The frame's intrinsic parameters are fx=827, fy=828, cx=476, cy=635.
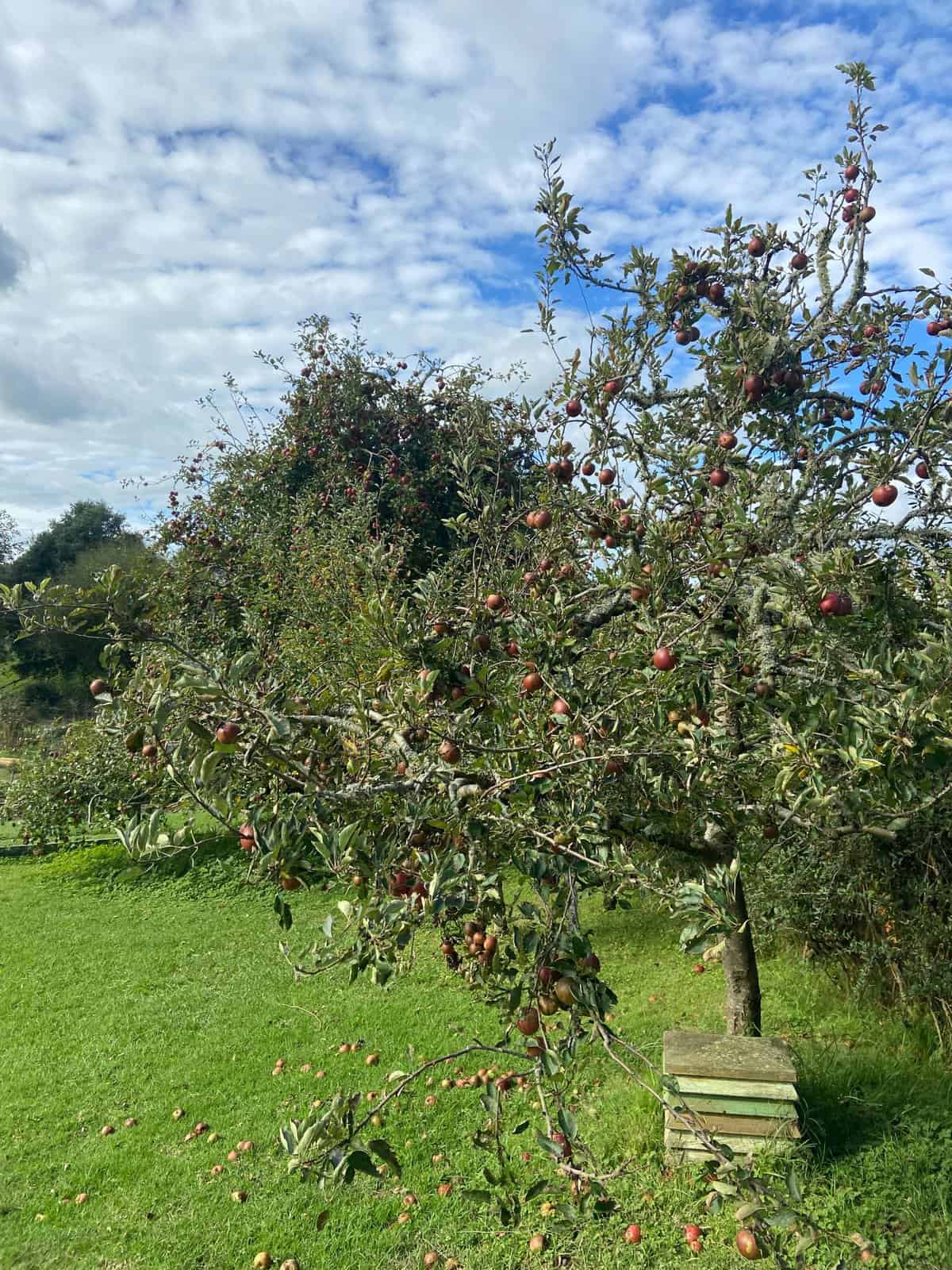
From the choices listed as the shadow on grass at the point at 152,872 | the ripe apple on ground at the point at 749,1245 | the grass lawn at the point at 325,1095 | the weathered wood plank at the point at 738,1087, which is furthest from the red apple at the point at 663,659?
the shadow on grass at the point at 152,872

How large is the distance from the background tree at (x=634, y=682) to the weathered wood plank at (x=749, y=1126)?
58 centimetres

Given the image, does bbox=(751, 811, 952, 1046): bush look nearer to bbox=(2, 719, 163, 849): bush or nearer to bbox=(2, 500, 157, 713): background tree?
bbox=(2, 719, 163, 849): bush

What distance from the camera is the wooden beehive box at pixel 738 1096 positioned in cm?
351

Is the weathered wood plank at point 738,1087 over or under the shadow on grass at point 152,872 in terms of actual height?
over

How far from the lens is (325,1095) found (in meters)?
4.50

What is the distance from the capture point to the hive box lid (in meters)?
3.52

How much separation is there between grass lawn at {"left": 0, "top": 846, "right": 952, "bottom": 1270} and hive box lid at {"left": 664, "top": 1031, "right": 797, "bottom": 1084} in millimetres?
370

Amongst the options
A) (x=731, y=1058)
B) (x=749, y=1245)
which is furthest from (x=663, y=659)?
(x=731, y=1058)

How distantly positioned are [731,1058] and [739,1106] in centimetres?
19

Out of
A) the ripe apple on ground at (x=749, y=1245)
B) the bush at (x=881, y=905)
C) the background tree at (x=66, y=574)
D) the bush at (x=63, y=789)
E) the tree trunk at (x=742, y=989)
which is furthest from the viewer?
the background tree at (x=66, y=574)

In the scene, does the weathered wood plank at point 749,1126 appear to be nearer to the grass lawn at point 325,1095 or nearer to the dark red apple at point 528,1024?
the grass lawn at point 325,1095

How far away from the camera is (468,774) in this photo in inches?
89.1

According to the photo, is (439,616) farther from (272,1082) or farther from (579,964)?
(272,1082)

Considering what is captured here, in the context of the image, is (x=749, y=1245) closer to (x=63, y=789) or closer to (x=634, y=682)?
(x=634, y=682)
